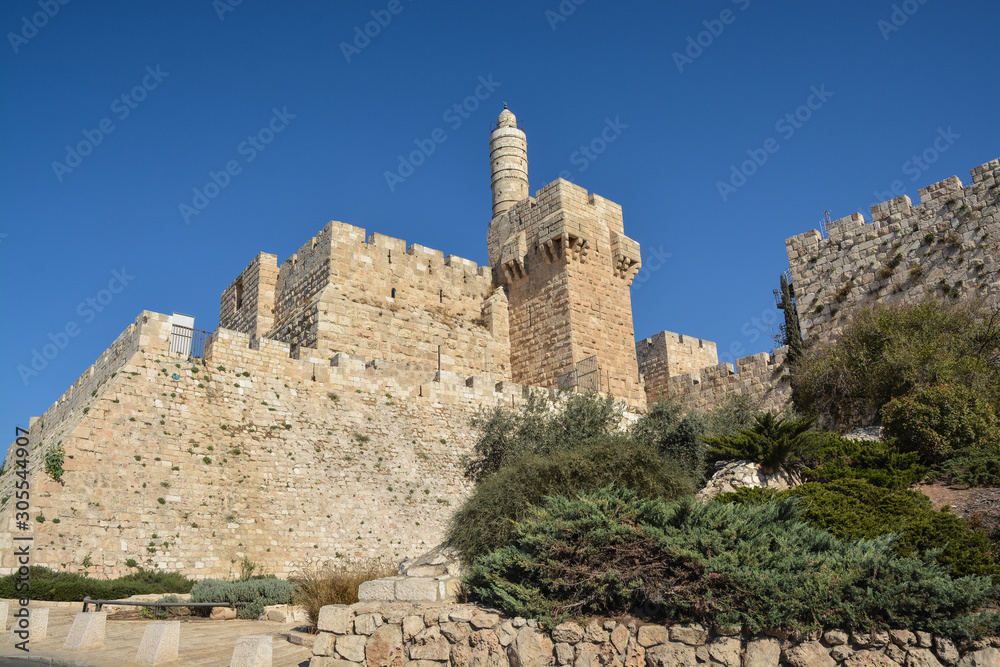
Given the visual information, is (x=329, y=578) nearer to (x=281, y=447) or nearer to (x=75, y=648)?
(x=75, y=648)

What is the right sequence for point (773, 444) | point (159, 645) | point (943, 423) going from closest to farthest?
point (159, 645), point (773, 444), point (943, 423)

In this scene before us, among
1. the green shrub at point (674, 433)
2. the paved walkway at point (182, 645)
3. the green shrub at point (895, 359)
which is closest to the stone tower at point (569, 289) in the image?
the green shrub at point (674, 433)

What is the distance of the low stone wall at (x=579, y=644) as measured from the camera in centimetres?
461

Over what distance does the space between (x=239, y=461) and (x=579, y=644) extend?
786 cm

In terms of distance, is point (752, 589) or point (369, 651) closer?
point (752, 589)

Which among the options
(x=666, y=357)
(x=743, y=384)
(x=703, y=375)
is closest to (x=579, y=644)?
(x=743, y=384)

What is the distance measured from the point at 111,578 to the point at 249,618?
2149 millimetres

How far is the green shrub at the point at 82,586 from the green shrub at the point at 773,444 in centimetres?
763

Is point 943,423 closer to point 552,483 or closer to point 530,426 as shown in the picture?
point 552,483

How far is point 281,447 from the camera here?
12164mm

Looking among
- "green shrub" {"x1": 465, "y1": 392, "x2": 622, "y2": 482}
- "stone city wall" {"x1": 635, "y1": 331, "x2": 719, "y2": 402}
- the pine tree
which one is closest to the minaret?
"stone city wall" {"x1": 635, "y1": 331, "x2": 719, "y2": 402}

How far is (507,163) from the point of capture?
2397 cm

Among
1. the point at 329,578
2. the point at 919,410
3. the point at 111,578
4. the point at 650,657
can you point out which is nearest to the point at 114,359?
the point at 111,578

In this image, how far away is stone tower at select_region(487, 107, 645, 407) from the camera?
18078 mm
